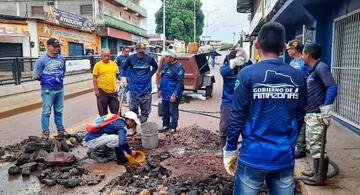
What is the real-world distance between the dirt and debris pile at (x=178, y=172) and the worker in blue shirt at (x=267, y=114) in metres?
1.79

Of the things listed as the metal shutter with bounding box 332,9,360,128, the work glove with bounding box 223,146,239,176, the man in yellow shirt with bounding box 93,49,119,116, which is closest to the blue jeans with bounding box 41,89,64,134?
the man in yellow shirt with bounding box 93,49,119,116

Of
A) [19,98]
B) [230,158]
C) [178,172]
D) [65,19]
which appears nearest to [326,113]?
[230,158]

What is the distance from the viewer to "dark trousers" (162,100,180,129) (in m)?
7.64

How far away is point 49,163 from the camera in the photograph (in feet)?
17.8

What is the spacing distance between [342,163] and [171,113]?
351 centimetres

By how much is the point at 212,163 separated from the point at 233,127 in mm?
2934

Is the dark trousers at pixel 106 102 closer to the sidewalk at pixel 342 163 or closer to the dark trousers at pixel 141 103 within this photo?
the dark trousers at pixel 141 103

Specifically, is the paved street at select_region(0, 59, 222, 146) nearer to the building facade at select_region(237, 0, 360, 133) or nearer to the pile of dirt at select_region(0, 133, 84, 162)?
the pile of dirt at select_region(0, 133, 84, 162)

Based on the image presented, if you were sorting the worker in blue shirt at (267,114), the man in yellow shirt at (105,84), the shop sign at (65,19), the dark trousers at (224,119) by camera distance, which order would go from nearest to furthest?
the worker in blue shirt at (267,114) < the dark trousers at (224,119) < the man in yellow shirt at (105,84) < the shop sign at (65,19)

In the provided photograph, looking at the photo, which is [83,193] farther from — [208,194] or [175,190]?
[208,194]

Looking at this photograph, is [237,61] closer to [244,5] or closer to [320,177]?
[320,177]

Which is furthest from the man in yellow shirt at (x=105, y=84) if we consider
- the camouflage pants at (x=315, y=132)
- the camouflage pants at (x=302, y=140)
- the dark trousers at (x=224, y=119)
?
the camouflage pants at (x=315, y=132)

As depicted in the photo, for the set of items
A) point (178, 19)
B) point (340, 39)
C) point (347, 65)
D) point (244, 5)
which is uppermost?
point (178, 19)

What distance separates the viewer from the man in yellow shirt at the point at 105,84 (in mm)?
7879
